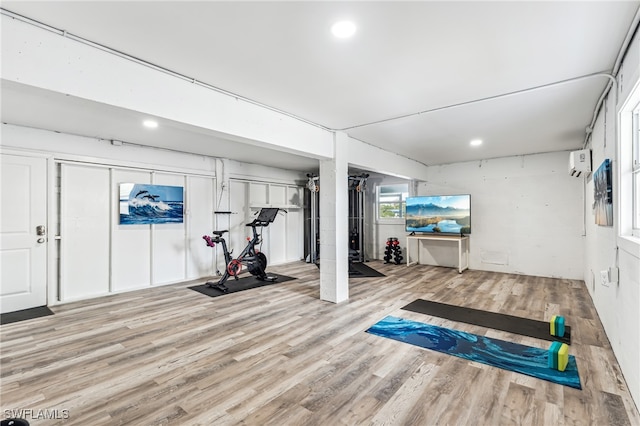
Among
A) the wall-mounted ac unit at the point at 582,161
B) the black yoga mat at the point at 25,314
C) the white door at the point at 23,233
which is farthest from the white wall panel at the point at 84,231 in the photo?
the wall-mounted ac unit at the point at 582,161

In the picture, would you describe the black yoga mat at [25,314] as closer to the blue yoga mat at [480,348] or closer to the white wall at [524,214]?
the blue yoga mat at [480,348]

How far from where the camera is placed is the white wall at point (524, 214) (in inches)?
231

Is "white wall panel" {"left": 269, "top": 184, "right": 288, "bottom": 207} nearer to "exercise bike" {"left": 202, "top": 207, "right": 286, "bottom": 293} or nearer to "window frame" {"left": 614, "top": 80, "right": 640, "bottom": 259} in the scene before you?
"exercise bike" {"left": 202, "top": 207, "right": 286, "bottom": 293}

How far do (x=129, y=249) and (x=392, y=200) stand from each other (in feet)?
20.1

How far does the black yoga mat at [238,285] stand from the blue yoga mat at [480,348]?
2611 mm

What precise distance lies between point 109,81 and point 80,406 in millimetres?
2291

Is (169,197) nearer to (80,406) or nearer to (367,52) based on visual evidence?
(80,406)

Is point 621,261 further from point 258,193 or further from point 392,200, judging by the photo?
point 258,193

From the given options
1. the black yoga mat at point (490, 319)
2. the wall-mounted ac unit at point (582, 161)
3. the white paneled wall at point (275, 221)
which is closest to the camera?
the black yoga mat at point (490, 319)

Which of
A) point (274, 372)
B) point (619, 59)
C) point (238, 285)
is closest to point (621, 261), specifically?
point (619, 59)

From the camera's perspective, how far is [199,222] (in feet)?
20.2

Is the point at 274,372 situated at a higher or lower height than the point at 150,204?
lower

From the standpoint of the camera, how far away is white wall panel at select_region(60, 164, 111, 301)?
454 cm

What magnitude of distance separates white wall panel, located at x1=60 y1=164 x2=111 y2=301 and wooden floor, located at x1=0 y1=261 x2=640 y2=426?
52 cm
